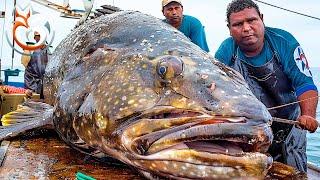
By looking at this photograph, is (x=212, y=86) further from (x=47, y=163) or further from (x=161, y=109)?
(x=47, y=163)

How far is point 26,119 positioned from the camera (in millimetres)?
4340

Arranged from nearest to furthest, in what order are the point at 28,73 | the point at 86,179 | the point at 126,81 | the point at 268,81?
the point at 86,179, the point at 126,81, the point at 268,81, the point at 28,73

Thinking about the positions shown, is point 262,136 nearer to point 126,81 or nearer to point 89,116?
point 126,81

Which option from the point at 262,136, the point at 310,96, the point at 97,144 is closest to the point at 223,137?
the point at 262,136

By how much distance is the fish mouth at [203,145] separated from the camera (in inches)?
87.0

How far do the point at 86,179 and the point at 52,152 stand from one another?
1.25 m

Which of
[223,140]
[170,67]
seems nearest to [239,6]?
[170,67]

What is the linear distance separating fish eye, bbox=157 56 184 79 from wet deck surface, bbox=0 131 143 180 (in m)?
0.71

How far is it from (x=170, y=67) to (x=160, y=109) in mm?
333

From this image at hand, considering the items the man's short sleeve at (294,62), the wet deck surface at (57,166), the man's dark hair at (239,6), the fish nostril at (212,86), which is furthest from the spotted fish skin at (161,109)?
the man's short sleeve at (294,62)

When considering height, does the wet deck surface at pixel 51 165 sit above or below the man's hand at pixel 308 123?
below

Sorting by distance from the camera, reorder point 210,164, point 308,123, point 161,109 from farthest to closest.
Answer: point 308,123 < point 161,109 < point 210,164

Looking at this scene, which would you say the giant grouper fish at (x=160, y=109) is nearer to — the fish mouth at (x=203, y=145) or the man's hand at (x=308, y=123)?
the fish mouth at (x=203, y=145)

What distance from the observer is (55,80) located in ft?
14.7
